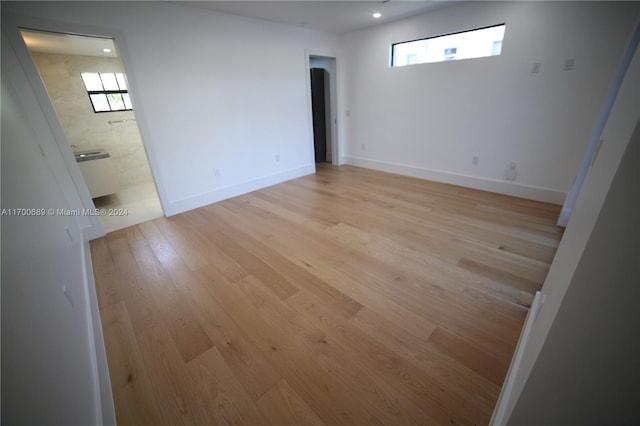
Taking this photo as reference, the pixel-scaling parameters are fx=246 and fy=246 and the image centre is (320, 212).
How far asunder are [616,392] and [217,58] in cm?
433

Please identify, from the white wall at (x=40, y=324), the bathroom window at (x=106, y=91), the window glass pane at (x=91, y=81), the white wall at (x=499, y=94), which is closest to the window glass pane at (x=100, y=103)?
the bathroom window at (x=106, y=91)

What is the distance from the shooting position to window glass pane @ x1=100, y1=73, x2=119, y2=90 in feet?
14.7

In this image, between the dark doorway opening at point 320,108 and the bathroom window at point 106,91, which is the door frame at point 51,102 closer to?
the bathroom window at point 106,91

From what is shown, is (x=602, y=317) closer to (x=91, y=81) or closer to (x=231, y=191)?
(x=231, y=191)

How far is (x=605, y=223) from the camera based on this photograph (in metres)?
0.56

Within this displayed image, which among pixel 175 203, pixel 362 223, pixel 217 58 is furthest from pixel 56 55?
pixel 362 223

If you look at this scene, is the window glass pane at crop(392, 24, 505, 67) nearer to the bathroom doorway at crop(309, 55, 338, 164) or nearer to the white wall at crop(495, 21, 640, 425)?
the bathroom doorway at crop(309, 55, 338, 164)

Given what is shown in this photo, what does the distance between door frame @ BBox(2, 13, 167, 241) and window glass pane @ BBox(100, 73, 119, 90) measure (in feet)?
8.43

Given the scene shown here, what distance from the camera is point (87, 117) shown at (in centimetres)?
440

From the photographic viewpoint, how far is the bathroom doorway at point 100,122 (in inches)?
143

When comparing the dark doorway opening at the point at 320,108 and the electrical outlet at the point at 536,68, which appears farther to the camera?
the dark doorway opening at the point at 320,108

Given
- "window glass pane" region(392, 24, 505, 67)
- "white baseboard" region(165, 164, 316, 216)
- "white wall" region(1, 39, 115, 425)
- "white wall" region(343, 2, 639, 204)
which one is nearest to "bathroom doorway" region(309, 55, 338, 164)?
"white wall" region(343, 2, 639, 204)

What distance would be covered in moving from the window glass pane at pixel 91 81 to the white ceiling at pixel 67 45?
316 mm

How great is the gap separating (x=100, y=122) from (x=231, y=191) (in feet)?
9.79
